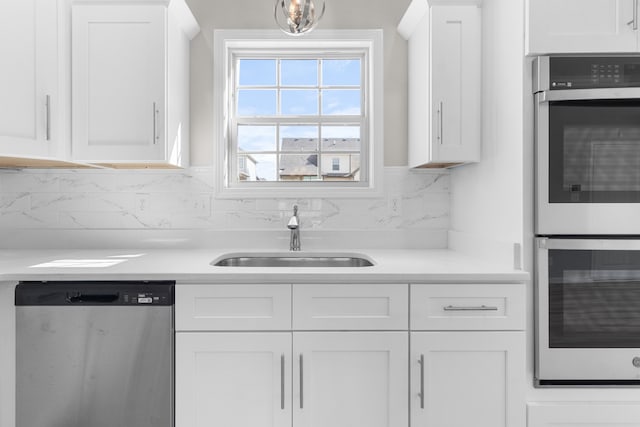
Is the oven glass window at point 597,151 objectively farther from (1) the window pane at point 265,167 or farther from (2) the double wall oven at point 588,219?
(1) the window pane at point 265,167

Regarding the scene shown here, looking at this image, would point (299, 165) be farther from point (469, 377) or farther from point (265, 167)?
point (469, 377)

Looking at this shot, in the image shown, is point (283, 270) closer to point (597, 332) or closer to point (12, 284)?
point (12, 284)

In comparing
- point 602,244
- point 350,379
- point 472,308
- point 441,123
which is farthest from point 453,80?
point 350,379

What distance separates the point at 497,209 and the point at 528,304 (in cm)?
42

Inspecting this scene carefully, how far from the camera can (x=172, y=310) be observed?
1.70 meters

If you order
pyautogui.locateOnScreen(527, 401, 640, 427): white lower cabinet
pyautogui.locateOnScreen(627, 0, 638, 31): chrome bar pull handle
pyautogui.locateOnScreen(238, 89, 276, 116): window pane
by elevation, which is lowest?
pyautogui.locateOnScreen(527, 401, 640, 427): white lower cabinet

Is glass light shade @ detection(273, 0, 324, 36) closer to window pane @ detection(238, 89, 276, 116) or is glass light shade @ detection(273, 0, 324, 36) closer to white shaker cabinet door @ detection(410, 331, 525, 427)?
window pane @ detection(238, 89, 276, 116)

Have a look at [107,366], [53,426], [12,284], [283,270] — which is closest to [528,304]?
[283,270]

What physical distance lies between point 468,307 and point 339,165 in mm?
1238

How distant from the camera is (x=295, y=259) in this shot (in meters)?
2.40

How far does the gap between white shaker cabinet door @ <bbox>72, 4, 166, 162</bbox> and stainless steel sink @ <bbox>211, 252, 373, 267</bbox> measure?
706 millimetres

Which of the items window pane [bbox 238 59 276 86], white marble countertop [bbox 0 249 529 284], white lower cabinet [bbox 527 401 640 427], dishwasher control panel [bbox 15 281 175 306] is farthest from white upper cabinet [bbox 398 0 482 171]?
dishwasher control panel [bbox 15 281 175 306]

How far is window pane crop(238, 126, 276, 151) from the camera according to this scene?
8.64ft

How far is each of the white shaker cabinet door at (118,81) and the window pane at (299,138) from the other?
2.60ft
